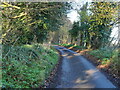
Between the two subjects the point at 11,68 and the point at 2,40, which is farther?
the point at 2,40

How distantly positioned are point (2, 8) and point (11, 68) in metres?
2.84

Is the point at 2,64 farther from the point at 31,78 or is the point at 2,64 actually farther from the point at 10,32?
the point at 10,32

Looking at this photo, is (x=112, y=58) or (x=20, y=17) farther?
(x=112, y=58)

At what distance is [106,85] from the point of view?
5.50 meters

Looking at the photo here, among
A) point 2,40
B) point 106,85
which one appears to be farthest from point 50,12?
point 106,85

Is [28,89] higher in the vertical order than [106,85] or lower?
higher

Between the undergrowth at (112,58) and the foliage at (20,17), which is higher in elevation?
the foliage at (20,17)

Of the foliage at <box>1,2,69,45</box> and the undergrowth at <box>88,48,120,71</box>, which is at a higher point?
the foliage at <box>1,2,69,45</box>

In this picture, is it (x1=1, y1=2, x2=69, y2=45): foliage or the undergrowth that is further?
the undergrowth

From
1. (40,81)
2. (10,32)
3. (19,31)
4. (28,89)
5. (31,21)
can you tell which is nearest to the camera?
(28,89)

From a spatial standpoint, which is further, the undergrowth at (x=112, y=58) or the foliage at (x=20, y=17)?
the undergrowth at (x=112, y=58)

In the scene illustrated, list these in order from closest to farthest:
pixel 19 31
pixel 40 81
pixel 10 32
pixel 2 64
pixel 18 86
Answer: pixel 18 86 → pixel 2 64 → pixel 40 81 → pixel 10 32 → pixel 19 31

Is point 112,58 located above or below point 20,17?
below

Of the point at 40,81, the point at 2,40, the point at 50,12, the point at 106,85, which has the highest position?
the point at 50,12
